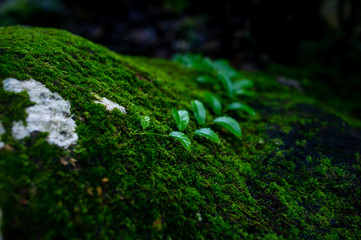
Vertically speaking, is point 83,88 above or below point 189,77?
above

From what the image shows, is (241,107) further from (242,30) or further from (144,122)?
(242,30)

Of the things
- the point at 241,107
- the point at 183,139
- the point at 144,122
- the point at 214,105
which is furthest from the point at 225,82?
the point at 144,122

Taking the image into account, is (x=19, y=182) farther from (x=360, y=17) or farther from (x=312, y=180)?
(x=360, y=17)

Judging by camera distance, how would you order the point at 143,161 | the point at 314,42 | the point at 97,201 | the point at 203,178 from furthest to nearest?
the point at 314,42 < the point at 203,178 < the point at 143,161 < the point at 97,201

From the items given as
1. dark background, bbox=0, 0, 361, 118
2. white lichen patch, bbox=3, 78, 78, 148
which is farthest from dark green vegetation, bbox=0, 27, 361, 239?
dark background, bbox=0, 0, 361, 118

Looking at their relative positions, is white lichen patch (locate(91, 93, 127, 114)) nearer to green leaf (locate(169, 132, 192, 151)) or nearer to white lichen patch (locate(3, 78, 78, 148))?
white lichen patch (locate(3, 78, 78, 148))

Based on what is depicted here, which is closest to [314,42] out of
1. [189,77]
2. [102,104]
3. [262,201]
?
[189,77]
